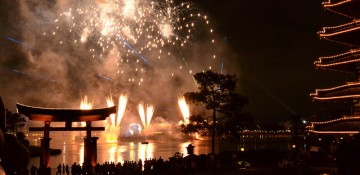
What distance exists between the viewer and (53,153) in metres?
65.3

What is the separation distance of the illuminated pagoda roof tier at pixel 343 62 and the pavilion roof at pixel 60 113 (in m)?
14.1

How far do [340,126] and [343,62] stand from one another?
3930 millimetres

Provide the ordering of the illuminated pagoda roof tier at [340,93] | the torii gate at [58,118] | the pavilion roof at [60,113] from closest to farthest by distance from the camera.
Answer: the illuminated pagoda roof tier at [340,93] → the pavilion roof at [60,113] → the torii gate at [58,118]

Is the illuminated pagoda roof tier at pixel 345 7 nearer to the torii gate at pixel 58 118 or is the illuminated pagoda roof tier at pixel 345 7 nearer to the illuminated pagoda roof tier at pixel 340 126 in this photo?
the illuminated pagoda roof tier at pixel 340 126

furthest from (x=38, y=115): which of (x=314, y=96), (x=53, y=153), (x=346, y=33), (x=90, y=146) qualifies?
(x=53, y=153)

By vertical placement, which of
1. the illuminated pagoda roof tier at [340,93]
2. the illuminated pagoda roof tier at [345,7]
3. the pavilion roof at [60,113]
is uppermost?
the illuminated pagoda roof tier at [345,7]

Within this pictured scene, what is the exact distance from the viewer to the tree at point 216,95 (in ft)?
102

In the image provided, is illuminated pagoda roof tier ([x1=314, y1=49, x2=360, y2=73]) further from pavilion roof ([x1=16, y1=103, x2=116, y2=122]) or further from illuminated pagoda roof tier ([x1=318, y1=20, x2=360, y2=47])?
pavilion roof ([x1=16, y1=103, x2=116, y2=122])

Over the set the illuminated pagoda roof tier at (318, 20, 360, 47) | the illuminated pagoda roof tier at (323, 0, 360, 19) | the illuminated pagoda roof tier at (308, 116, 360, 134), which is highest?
the illuminated pagoda roof tier at (323, 0, 360, 19)

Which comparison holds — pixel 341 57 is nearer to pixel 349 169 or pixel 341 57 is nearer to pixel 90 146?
pixel 349 169

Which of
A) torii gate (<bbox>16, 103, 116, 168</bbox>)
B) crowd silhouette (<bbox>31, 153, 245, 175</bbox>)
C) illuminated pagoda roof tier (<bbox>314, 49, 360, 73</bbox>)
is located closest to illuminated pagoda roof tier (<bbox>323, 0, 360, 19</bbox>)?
illuminated pagoda roof tier (<bbox>314, 49, 360, 73</bbox>)

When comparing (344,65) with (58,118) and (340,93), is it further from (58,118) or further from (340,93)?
(58,118)

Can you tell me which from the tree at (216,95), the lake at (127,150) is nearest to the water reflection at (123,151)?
the lake at (127,150)

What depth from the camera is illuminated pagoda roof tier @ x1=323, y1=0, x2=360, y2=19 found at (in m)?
25.5
